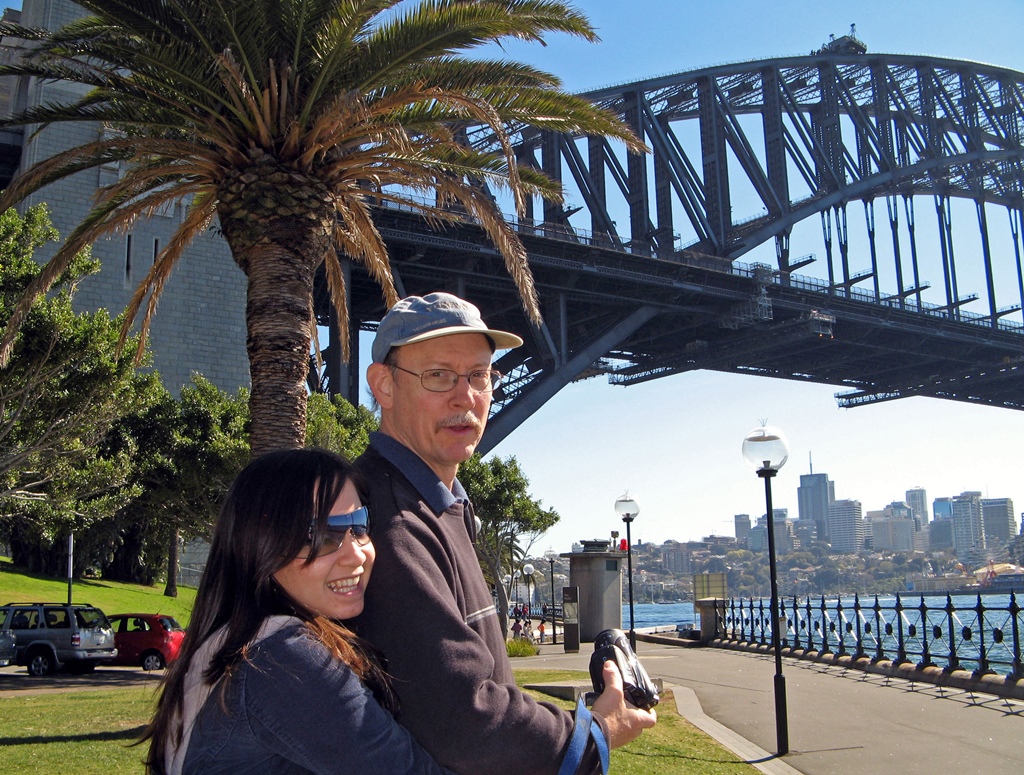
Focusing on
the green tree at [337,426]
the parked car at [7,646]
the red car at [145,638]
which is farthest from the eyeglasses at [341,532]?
the red car at [145,638]

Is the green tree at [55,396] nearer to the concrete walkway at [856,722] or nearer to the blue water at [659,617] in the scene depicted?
the concrete walkway at [856,722]

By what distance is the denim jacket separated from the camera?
1.91 meters

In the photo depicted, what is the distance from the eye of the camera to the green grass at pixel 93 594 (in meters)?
28.4

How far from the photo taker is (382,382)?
2766mm

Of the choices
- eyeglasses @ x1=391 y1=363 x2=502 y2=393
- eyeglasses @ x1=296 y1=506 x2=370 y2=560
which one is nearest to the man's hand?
eyeglasses @ x1=296 y1=506 x2=370 y2=560

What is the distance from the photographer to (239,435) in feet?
71.1

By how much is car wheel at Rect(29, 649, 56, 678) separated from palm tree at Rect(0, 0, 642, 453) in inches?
422

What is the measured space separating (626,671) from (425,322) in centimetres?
106

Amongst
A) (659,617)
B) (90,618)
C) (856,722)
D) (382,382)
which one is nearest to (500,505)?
(90,618)

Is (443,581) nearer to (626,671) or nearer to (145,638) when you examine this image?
(626,671)

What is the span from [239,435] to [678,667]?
10.8 m

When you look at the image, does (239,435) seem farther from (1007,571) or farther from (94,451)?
(1007,571)

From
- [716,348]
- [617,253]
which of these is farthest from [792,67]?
[617,253]

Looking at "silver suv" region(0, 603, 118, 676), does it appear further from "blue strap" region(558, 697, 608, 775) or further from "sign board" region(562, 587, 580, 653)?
"blue strap" region(558, 697, 608, 775)
